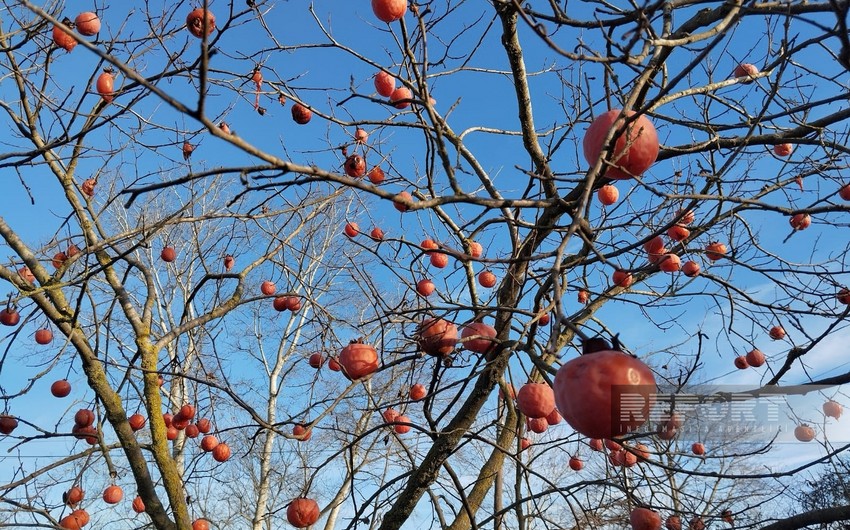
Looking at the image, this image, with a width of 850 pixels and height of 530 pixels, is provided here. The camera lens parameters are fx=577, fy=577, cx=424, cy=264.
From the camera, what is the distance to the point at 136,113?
3.61m

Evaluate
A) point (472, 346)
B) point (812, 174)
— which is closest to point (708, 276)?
point (812, 174)

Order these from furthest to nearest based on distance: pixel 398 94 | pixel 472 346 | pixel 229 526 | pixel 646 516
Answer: pixel 229 526 < pixel 398 94 < pixel 646 516 < pixel 472 346

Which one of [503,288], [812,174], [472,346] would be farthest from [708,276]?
[472,346]

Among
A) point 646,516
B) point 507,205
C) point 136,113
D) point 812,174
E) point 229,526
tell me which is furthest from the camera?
point 229,526

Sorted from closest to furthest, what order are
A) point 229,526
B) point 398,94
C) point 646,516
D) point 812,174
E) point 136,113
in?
1. point 646,516
2. point 398,94
3. point 812,174
4. point 136,113
5. point 229,526

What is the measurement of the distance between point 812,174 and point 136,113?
162 inches

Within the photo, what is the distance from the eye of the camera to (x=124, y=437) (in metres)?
3.28

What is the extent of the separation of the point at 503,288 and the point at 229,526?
12.1m

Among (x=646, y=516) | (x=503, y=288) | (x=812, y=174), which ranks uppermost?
(x=812, y=174)

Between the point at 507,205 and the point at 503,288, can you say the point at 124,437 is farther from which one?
the point at 507,205

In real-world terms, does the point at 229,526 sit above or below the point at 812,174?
above

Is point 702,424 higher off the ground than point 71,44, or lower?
lower

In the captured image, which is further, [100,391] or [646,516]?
[100,391]

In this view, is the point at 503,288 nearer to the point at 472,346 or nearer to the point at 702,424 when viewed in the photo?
the point at 472,346
